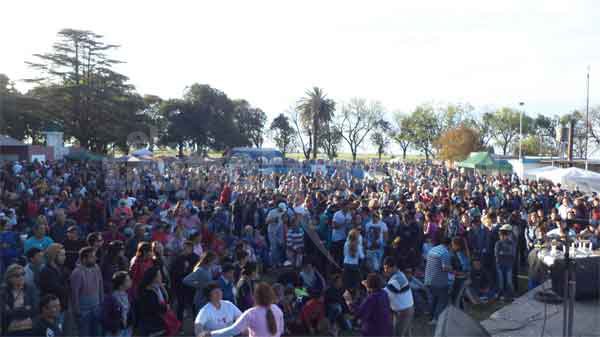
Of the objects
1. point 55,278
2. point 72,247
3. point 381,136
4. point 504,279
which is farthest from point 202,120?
point 55,278

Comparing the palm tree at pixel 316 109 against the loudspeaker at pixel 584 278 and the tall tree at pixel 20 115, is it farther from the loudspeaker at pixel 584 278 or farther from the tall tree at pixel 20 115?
the loudspeaker at pixel 584 278

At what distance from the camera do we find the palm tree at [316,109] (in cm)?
6519

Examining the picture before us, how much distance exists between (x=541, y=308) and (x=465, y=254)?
211cm

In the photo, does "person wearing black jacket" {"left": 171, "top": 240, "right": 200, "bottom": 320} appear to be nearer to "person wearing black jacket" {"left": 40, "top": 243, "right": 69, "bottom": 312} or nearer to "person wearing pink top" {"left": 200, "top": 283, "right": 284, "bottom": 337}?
"person wearing black jacket" {"left": 40, "top": 243, "right": 69, "bottom": 312}

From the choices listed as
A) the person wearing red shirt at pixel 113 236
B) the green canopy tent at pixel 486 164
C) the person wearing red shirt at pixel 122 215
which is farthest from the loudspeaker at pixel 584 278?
the green canopy tent at pixel 486 164

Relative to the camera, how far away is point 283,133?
3342 inches

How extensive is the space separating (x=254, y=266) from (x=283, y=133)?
260 feet

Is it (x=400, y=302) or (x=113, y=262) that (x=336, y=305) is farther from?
(x=113, y=262)

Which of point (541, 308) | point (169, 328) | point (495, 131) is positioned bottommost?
point (541, 308)

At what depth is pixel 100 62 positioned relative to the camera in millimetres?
50031

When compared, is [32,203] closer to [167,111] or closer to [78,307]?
[78,307]

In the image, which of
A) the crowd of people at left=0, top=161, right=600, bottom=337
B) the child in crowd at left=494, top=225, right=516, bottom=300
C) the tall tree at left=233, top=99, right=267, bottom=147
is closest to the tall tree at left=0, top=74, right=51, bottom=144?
the tall tree at left=233, top=99, right=267, bottom=147

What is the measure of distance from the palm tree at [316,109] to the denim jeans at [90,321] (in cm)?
5943

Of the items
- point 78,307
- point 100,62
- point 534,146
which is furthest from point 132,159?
point 534,146
